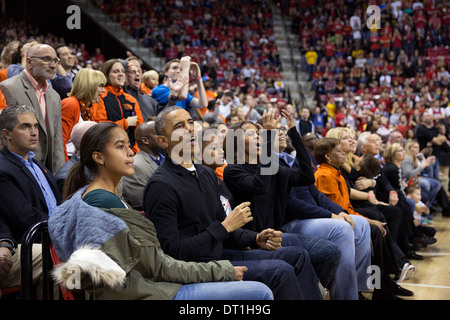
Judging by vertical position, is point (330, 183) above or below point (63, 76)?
below

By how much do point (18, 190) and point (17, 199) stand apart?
0.06 metres

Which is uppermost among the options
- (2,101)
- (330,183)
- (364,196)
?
(2,101)

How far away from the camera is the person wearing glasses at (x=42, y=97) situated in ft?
10.5

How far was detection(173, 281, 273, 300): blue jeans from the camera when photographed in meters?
1.94

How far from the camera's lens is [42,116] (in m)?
3.27

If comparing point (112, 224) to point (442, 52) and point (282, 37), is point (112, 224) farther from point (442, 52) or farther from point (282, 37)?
point (282, 37)

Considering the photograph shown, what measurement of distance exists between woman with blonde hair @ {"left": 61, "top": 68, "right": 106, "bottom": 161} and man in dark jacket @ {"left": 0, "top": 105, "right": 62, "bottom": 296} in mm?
856

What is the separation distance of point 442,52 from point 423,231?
32.1ft

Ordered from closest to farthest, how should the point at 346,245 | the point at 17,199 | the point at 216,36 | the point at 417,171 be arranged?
the point at 17,199 < the point at 346,245 < the point at 417,171 < the point at 216,36

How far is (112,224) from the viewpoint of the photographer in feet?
5.82

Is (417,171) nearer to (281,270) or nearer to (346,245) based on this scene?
(346,245)

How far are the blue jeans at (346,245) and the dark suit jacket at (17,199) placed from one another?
1.51 m

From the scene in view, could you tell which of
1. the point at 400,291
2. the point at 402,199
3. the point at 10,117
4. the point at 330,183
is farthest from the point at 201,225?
the point at 402,199

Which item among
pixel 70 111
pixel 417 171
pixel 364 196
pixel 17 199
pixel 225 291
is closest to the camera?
pixel 225 291
